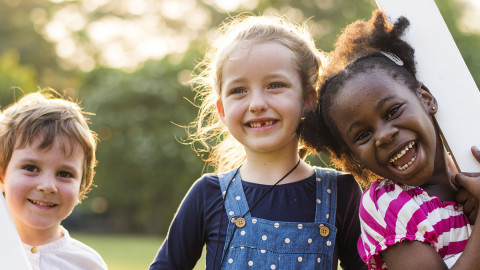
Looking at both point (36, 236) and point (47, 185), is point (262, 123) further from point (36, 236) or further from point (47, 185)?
point (36, 236)

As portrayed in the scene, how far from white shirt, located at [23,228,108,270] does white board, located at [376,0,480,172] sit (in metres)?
1.76

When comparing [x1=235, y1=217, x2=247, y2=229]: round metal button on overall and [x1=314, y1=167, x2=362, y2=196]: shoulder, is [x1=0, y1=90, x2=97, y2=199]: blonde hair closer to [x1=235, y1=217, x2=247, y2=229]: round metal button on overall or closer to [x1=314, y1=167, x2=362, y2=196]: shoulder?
[x1=235, y1=217, x2=247, y2=229]: round metal button on overall

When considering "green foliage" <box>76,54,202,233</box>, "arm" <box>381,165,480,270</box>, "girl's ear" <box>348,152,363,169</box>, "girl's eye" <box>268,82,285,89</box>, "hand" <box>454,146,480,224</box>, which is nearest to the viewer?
"arm" <box>381,165,480,270</box>

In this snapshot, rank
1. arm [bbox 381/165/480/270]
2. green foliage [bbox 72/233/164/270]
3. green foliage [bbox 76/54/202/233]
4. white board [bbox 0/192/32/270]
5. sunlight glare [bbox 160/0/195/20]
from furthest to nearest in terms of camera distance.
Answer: sunlight glare [bbox 160/0/195/20], green foliage [bbox 76/54/202/233], green foliage [bbox 72/233/164/270], arm [bbox 381/165/480/270], white board [bbox 0/192/32/270]

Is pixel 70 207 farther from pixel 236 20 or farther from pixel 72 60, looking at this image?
pixel 72 60

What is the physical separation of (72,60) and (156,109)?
12.9m

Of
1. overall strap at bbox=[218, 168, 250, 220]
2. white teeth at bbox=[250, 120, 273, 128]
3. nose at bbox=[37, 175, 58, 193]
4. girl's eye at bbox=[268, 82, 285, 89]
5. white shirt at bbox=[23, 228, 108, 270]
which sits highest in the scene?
girl's eye at bbox=[268, 82, 285, 89]

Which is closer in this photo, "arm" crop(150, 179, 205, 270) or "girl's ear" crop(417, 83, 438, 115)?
"girl's ear" crop(417, 83, 438, 115)

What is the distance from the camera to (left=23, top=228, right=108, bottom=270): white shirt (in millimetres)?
2629

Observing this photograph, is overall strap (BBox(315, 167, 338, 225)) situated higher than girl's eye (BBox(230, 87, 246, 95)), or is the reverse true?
girl's eye (BBox(230, 87, 246, 95))

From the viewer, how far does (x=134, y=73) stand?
18.4 m

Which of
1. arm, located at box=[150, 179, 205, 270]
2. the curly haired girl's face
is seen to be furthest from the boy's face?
the curly haired girl's face

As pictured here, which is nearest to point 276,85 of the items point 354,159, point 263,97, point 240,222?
point 263,97

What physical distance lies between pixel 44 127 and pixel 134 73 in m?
16.0
